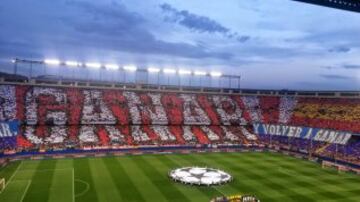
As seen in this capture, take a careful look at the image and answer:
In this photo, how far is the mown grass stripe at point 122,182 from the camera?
116 feet

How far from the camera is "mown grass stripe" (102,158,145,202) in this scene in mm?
35438

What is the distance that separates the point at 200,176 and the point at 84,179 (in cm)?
1487

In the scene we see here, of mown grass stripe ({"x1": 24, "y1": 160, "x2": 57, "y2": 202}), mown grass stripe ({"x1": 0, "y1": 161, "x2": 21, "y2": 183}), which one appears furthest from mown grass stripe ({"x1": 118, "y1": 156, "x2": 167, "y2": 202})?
mown grass stripe ({"x1": 0, "y1": 161, "x2": 21, "y2": 183})

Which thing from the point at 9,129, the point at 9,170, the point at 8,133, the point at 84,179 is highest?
the point at 9,129

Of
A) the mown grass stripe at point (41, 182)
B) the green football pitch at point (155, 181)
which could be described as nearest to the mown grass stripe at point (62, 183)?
the green football pitch at point (155, 181)

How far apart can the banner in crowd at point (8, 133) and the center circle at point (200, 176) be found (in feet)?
96.7

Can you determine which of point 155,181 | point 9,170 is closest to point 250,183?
point 155,181

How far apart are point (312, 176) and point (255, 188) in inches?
486

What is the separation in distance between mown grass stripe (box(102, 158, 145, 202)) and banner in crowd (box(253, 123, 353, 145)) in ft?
127

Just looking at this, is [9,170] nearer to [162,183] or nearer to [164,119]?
[162,183]

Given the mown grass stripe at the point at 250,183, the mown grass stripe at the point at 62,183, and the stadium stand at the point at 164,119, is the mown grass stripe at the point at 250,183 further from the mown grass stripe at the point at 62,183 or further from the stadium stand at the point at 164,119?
the mown grass stripe at the point at 62,183

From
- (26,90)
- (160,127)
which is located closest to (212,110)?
(160,127)

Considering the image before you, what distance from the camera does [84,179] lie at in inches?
1635

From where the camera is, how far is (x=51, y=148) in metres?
56.4
